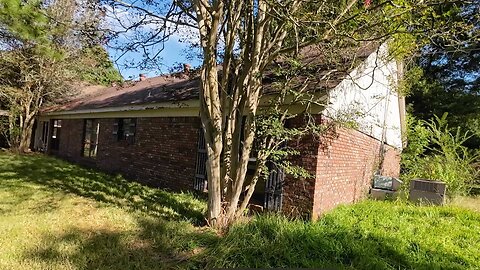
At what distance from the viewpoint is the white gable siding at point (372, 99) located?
7.29 metres

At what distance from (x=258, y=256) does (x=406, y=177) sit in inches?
328

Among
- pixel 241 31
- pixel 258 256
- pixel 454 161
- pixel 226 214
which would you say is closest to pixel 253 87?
pixel 241 31

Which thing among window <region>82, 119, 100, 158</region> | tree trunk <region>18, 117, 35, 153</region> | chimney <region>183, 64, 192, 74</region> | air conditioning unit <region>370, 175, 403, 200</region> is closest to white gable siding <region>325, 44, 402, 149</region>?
air conditioning unit <region>370, 175, 403, 200</region>

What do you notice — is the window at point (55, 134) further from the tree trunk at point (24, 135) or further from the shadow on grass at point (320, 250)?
the shadow on grass at point (320, 250)

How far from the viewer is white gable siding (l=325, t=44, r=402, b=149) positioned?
23.9 ft

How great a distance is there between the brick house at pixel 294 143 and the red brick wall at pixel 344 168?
22 millimetres

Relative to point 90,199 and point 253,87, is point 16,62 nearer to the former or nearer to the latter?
point 90,199

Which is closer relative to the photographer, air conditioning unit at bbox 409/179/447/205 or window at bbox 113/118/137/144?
air conditioning unit at bbox 409/179/447/205

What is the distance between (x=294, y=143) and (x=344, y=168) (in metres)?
1.94

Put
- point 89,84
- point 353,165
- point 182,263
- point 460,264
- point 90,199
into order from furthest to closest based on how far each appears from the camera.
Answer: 1. point 89,84
2. point 353,165
3. point 90,199
4. point 460,264
5. point 182,263

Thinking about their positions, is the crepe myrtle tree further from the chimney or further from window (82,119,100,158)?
window (82,119,100,158)

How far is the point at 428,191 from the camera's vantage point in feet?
31.5

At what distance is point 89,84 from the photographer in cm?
2302

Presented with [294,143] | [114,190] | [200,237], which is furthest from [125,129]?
[200,237]
